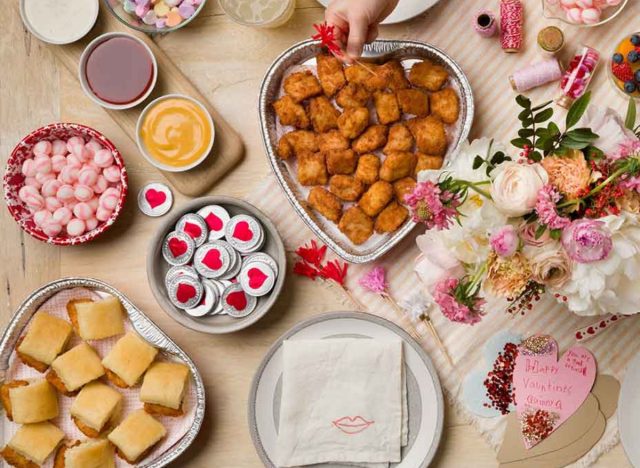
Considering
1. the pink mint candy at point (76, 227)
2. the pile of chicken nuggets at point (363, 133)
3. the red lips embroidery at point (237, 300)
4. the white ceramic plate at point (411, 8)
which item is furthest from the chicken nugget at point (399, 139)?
the pink mint candy at point (76, 227)

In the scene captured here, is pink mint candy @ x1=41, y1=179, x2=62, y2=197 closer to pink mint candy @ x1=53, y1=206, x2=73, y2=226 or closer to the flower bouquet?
pink mint candy @ x1=53, y1=206, x2=73, y2=226

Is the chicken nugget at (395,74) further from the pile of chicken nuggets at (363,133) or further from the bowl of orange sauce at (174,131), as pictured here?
the bowl of orange sauce at (174,131)

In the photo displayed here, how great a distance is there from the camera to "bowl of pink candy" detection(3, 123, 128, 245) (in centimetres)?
166

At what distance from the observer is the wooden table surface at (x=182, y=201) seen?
1.69 metres

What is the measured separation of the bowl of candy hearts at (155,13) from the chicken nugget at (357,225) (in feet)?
1.87

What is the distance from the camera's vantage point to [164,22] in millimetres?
1711

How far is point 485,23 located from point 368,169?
402 millimetres

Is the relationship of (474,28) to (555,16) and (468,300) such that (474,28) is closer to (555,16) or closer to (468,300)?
(555,16)

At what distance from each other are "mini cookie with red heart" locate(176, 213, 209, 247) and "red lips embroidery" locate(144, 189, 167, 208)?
0.29 ft

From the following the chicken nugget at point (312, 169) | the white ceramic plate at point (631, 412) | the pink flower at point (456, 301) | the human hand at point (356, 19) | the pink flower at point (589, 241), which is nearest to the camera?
the pink flower at point (589, 241)

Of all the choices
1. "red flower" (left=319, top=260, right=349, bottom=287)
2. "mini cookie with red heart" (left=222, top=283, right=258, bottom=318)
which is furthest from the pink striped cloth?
"mini cookie with red heart" (left=222, top=283, right=258, bottom=318)

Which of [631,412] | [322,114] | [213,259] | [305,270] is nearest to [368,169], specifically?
[322,114]

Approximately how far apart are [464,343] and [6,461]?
1029 millimetres

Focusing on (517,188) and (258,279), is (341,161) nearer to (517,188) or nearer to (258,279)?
(258,279)
